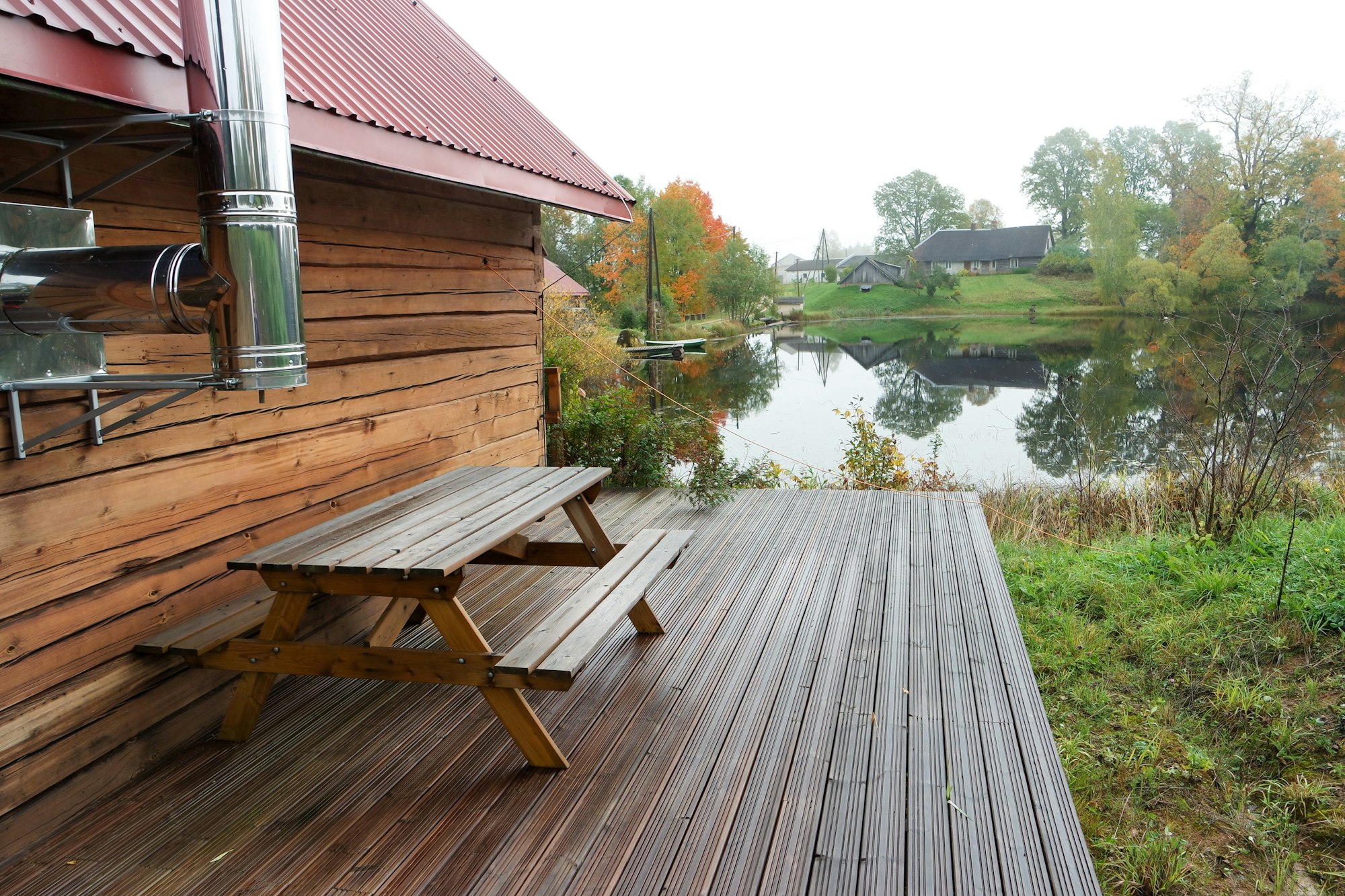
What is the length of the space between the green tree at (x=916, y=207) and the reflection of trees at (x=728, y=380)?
37533 millimetres

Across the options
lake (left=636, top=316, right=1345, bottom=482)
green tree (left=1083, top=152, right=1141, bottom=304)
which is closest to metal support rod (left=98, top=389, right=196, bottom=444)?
lake (left=636, top=316, right=1345, bottom=482)

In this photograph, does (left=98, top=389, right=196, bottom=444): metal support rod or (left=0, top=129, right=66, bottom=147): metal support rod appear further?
(left=98, top=389, right=196, bottom=444): metal support rod

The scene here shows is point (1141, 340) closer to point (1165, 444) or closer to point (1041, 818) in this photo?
point (1165, 444)

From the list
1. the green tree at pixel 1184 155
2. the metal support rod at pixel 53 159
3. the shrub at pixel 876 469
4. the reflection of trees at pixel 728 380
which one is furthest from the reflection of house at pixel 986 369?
the metal support rod at pixel 53 159

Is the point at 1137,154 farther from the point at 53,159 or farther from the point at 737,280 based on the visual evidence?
the point at 53,159

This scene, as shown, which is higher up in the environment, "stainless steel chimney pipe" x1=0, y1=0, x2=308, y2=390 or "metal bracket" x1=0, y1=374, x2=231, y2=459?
"stainless steel chimney pipe" x1=0, y1=0, x2=308, y2=390

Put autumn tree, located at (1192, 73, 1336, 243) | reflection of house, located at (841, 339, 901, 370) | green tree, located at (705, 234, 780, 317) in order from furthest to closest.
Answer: green tree, located at (705, 234, 780, 317)
autumn tree, located at (1192, 73, 1336, 243)
reflection of house, located at (841, 339, 901, 370)

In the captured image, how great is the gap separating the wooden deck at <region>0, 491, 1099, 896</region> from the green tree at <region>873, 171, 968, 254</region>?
62.9 metres

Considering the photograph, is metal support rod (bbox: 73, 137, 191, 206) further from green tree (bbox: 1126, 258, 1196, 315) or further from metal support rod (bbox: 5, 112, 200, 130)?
green tree (bbox: 1126, 258, 1196, 315)

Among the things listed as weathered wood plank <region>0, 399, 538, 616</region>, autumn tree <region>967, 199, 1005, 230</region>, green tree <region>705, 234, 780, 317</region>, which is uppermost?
autumn tree <region>967, 199, 1005, 230</region>

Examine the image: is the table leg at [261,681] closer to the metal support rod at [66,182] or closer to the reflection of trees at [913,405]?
the metal support rod at [66,182]

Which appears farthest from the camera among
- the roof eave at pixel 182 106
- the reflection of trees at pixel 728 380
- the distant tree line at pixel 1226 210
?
the distant tree line at pixel 1226 210

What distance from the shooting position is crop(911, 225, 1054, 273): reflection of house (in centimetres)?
5594

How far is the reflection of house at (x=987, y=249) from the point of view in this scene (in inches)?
2202
